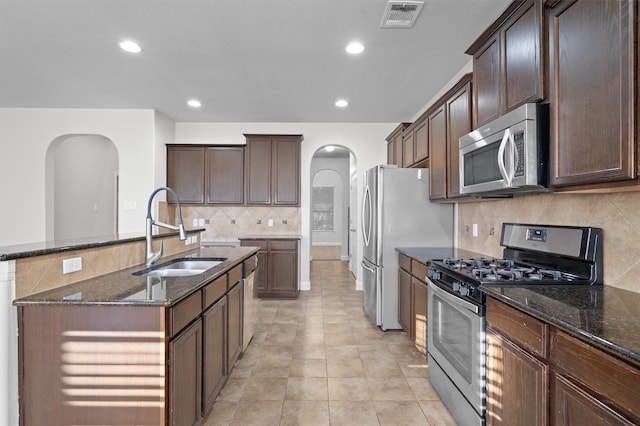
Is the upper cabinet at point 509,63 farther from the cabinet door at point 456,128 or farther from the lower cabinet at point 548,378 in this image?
the lower cabinet at point 548,378

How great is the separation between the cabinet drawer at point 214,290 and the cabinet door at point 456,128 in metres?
1.96

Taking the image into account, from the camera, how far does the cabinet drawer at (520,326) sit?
1283 mm

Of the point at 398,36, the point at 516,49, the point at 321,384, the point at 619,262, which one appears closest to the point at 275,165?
the point at 398,36

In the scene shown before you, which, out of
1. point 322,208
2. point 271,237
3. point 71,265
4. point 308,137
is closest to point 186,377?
point 71,265

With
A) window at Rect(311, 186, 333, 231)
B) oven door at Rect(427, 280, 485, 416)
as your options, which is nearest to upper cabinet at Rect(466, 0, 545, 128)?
oven door at Rect(427, 280, 485, 416)

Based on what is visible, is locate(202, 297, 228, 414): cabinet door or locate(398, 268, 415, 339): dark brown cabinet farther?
locate(398, 268, 415, 339): dark brown cabinet

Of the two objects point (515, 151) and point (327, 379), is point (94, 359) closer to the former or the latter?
point (327, 379)

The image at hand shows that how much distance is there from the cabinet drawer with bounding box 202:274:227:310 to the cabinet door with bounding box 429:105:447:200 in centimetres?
204

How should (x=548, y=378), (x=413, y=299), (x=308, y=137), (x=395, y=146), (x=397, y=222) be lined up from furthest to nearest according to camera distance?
(x=308, y=137) < (x=395, y=146) < (x=397, y=222) < (x=413, y=299) < (x=548, y=378)

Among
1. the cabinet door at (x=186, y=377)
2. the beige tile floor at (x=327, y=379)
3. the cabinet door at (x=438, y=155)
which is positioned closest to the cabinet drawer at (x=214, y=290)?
the cabinet door at (x=186, y=377)

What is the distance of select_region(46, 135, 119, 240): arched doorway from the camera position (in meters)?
6.11

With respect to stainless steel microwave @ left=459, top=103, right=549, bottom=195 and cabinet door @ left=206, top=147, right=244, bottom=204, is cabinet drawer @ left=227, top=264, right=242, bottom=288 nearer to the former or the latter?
stainless steel microwave @ left=459, top=103, right=549, bottom=195

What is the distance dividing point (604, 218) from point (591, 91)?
717 millimetres

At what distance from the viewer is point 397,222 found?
350 cm
